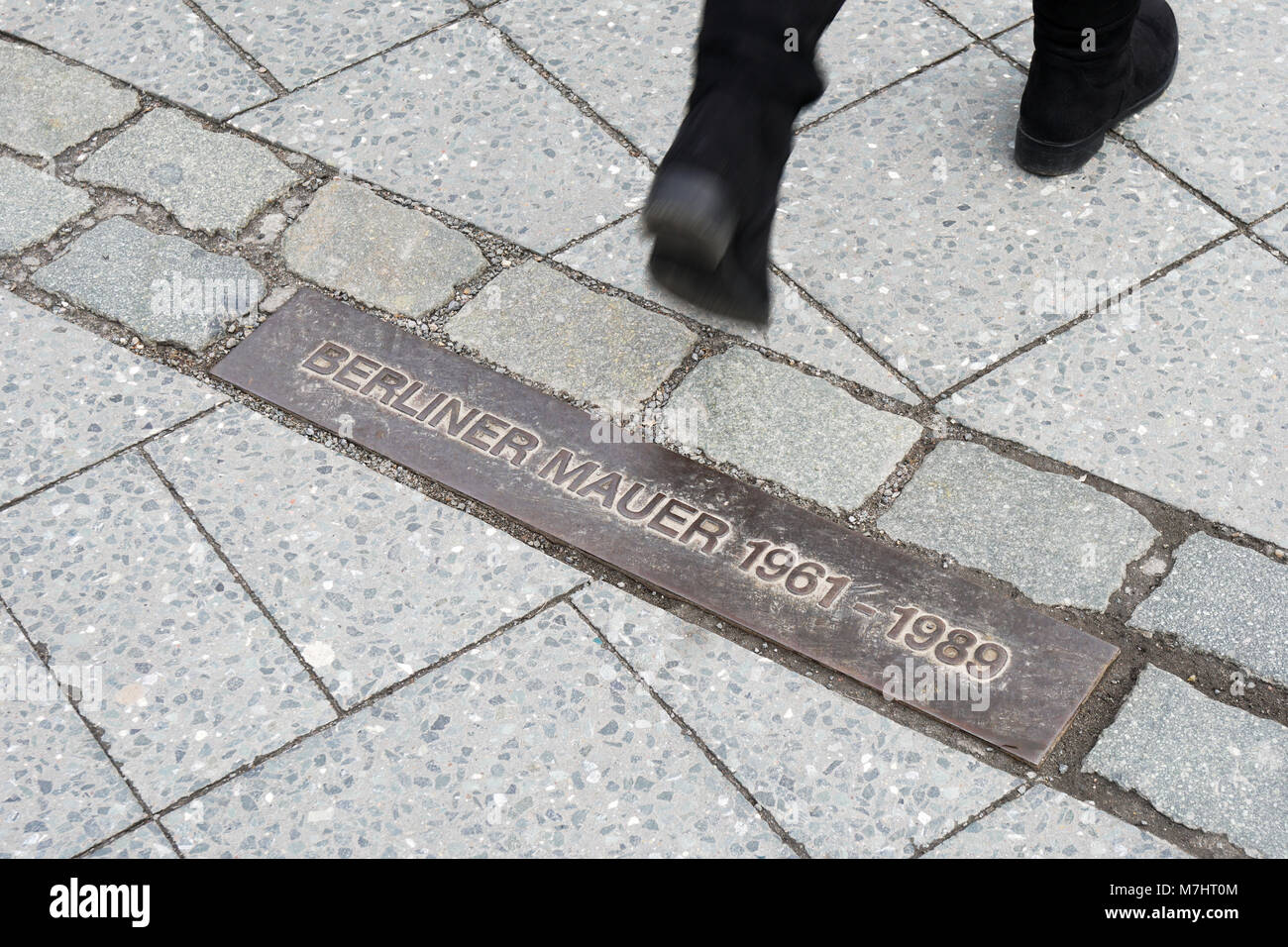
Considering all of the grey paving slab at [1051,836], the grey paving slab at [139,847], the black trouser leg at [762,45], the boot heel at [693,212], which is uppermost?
the black trouser leg at [762,45]

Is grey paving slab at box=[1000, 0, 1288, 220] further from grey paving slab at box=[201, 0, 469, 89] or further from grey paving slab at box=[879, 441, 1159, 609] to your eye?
grey paving slab at box=[201, 0, 469, 89]

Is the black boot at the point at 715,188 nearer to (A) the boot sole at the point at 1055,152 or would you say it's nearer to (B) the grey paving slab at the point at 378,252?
(B) the grey paving slab at the point at 378,252

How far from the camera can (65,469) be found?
7.21ft

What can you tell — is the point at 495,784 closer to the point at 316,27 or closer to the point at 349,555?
the point at 349,555

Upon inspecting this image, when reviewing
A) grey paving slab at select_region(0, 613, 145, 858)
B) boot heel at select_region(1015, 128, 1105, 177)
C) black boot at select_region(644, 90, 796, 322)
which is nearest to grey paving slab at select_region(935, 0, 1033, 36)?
boot heel at select_region(1015, 128, 1105, 177)

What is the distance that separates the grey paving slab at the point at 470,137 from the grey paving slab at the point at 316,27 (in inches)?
2.2

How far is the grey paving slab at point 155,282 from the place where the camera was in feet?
7.95

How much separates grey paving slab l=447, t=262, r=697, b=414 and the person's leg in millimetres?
481

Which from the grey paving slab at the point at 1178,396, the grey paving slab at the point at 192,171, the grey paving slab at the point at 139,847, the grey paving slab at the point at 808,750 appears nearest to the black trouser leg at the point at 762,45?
the grey paving slab at the point at 1178,396

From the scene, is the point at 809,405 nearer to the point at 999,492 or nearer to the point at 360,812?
the point at 999,492

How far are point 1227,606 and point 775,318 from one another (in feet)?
3.08

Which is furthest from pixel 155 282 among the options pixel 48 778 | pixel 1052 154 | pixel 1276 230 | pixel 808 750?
pixel 1276 230

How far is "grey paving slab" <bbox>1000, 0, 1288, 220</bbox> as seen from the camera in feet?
8.39

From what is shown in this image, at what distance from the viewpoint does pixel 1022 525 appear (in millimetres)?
2072
